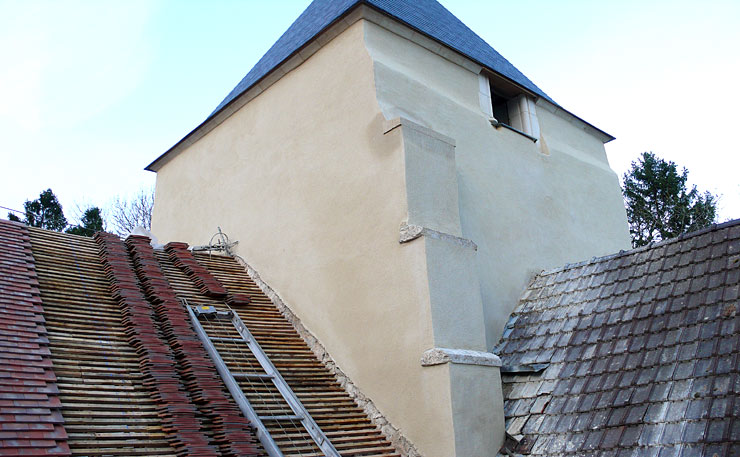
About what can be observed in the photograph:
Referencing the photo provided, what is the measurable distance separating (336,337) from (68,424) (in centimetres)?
358

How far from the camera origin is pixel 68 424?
5.16 metres

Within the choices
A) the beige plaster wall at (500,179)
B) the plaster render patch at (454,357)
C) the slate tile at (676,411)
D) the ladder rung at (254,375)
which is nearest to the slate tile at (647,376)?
the slate tile at (676,411)

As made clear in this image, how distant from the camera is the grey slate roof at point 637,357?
5582mm

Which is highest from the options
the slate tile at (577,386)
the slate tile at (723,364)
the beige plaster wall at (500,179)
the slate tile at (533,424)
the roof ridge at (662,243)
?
the beige plaster wall at (500,179)

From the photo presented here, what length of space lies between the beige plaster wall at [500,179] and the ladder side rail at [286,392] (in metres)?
2.69

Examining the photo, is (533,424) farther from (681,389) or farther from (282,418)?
(282,418)

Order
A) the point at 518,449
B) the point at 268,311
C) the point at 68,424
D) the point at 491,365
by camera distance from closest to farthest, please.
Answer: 1. the point at 68,424
2. the point at 518,449
3. the point at 491,365
4. the point at 268,311

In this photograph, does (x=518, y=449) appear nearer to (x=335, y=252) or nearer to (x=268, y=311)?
(x=335, y=252)

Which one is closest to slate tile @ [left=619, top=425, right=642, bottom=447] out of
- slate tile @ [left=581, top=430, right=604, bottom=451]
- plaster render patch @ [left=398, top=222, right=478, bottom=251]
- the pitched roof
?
slate tile @ [left=581, top=430, right=604, bottom=451]

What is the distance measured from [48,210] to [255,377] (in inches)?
791

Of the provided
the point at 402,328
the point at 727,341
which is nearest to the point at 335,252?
the point at 402,328

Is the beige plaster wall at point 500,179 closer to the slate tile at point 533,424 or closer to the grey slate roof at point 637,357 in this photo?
the grey slate roof at point 637,357

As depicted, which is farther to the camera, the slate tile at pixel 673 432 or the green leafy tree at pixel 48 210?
the green leafy tree at pixel 48 210

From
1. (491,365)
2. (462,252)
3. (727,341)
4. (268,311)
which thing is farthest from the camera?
(268,311)
